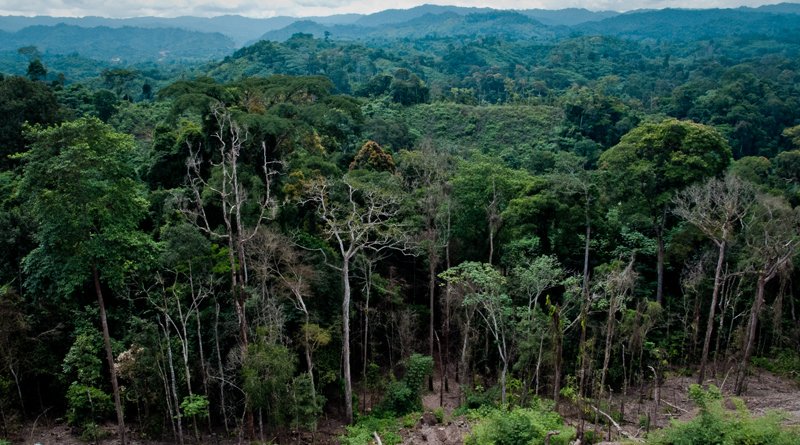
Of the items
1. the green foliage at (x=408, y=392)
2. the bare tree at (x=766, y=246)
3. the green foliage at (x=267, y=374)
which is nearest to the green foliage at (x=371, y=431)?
the green foliage at (x=408, y=392)

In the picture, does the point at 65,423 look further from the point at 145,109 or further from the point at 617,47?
the point at 617,47

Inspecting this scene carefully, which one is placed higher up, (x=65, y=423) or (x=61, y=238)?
(x=61, y=238)

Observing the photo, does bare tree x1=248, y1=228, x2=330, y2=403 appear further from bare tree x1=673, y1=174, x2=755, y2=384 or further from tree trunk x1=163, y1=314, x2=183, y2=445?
bare tree x1=673, y1=174, x2=755, y2=384

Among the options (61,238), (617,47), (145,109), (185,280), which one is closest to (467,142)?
(145,109)

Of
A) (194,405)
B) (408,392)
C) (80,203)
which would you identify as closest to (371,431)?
(408,392)

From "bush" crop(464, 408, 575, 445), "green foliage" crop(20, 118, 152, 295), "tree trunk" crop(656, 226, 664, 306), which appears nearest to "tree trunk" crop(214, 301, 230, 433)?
"green foliage" crop(20, 118, 152, 295)

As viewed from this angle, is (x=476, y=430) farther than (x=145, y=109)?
No

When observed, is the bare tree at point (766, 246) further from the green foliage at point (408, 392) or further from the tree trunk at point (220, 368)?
the tree trunk at point (220, 368)
